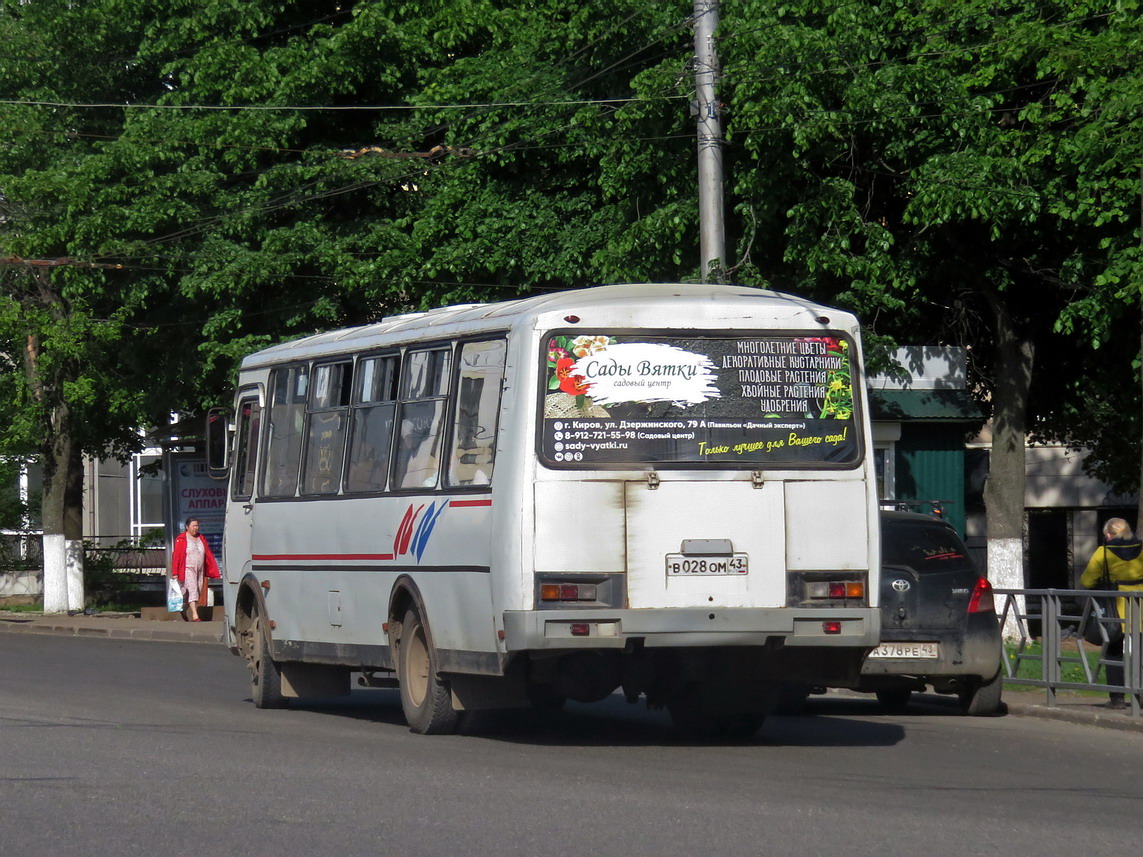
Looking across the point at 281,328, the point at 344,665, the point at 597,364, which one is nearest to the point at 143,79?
the point at 281,328

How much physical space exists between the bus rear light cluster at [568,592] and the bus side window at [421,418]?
1.53 metres

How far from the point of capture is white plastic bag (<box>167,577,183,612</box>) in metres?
31.3

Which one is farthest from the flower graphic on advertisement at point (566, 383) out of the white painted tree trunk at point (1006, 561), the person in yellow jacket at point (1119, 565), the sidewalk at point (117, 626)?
the sidewalk at point (117, 626)

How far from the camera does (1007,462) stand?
74.0ft

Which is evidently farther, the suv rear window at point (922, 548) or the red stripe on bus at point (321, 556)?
the suv rear window at point (922, 548)

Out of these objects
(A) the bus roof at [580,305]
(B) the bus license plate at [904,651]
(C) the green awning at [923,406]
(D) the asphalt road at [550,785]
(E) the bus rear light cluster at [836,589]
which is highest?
(C) the green awning at [923,406]

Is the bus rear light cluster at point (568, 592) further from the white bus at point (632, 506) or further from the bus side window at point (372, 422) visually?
the bus side window at point (372, 422)

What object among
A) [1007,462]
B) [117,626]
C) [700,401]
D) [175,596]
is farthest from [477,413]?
[175,596]

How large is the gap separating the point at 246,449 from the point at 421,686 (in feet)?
12.8

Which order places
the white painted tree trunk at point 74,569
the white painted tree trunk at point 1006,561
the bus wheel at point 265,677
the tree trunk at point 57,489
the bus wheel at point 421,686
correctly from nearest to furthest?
1. the bus wheel at point 421,686
2. the bus wheel at point 265,677
3. the white painted tree trunk at point 1006,561
4. the tree trunk at point 57,489
5. the white painted tree trunk at point 74,569

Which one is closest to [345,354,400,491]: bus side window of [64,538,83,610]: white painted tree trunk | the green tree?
the green tree

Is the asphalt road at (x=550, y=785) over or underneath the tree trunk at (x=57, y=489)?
underneath

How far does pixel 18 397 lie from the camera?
32094 millimetres

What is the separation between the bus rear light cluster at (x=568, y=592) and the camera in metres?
11.4
